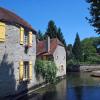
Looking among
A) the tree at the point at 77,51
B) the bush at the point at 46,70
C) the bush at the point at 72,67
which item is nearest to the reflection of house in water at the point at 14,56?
the bush at the point at 46,70

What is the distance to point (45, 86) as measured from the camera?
31.4 meters

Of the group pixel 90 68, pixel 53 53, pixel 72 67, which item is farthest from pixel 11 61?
pixel 90 68

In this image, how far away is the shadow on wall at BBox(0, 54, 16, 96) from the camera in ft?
72.0

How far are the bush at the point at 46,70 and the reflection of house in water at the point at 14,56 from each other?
191 cm

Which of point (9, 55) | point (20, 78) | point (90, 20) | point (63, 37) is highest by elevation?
point (63, 37)

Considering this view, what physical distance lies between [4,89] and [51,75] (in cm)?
1136

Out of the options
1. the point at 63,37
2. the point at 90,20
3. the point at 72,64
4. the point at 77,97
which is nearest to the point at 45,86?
the point at 77,97

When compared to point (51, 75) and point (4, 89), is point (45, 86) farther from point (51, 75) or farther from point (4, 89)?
point (4, 89)

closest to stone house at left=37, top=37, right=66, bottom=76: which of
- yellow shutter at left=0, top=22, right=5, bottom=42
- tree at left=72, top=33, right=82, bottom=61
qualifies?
yellow shutter at left=0, top=22, right=5, bottom=42

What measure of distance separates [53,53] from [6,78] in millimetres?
20929

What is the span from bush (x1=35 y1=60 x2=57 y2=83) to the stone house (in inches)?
369

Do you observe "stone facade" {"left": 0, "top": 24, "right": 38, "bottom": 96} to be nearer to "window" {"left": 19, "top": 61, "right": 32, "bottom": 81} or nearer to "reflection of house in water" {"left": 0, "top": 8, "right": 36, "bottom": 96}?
"reflection of house in water" {"left": 0, "top": 8, "right": 36, "bottom": 96}

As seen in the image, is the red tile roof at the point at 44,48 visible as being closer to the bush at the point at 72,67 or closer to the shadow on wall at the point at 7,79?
the bush at the point at 72,67

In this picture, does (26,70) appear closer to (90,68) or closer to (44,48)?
(44,48)
